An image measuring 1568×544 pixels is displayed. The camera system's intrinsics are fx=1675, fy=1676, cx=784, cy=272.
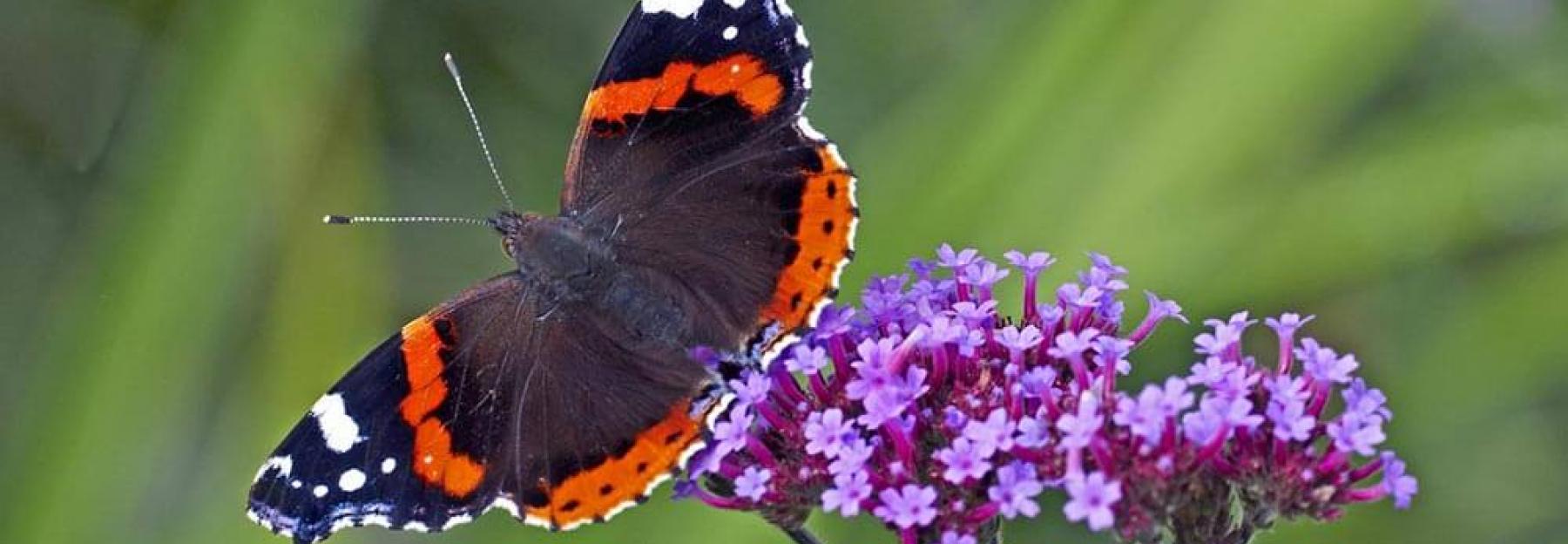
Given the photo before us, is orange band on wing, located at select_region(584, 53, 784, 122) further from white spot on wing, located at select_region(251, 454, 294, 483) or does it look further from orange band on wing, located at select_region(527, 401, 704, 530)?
white spot on wing, located at select_region(251, 454, 294, 483)

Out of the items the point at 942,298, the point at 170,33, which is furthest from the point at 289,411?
the point at 942,298

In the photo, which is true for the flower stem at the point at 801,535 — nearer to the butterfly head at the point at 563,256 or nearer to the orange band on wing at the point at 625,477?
the orange band on wing at the point at 625,477

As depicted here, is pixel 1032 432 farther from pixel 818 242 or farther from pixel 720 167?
pixel 720 167

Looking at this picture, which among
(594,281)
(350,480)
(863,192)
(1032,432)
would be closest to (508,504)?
(350,480)

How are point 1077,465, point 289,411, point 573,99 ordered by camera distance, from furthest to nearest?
point 573,99, point 289,411, point 1077,465

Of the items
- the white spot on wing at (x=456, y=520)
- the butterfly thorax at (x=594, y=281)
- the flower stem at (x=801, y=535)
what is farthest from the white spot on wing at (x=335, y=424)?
the flower stem at (x=801, y=535)

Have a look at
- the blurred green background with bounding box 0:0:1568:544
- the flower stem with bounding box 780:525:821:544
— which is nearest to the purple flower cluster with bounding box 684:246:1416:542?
the flower stem with bounding box 780:525:821:544

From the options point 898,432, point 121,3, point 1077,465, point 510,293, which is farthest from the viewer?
point 121,3

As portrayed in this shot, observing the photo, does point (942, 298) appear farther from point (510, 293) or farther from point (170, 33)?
point (170, 33)
